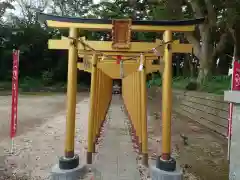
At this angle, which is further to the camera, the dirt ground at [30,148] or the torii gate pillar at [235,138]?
the dirt ground at [30,148]

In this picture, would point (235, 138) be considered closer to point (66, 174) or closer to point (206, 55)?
point (66, 174)

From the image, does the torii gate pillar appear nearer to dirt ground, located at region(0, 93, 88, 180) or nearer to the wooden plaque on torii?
the wooden plaque on torii

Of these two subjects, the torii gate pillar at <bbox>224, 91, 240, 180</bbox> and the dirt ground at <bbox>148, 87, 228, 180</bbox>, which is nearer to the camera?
the torii gate pillar at <bbox>224, 91, 240, 180</bbox>

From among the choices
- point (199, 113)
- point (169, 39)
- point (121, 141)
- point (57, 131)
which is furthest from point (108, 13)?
point (169, 39)

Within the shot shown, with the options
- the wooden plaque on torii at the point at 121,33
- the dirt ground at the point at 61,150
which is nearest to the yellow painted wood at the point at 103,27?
the wooden plaque on torii at the point at 121,33

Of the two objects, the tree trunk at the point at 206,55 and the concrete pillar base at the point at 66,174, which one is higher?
the tree trunk at the point at 206,55

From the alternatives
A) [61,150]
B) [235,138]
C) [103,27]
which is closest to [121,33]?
[103,27]

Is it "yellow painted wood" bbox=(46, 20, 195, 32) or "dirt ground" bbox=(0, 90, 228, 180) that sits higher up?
"yellow painted wood" bbox=(46, 20, 195, 32)

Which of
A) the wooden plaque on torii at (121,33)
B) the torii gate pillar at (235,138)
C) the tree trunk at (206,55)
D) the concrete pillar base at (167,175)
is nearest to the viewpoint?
the torii gate pillar at (235,138)

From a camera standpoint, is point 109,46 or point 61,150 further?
point 61,150

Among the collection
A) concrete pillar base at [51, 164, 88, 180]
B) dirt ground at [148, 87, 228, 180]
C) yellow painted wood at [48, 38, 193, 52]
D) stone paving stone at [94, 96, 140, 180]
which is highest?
yellow painted wood at [48, 38, 193, 52]

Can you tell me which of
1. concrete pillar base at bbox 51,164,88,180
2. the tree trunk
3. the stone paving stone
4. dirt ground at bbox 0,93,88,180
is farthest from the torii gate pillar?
the tree trunk

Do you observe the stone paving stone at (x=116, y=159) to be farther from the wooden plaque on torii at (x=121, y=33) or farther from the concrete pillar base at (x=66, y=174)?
the wooden plaque on torii at (x=121, y=33)

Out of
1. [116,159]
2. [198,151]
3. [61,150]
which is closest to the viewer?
[116,159]
